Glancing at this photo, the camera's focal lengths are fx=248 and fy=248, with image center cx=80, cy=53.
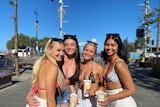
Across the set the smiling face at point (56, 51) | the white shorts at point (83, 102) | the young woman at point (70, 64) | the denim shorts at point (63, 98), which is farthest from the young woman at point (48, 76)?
the white shorts at point (83, 102)

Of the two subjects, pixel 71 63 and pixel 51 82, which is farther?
pixel 71 63

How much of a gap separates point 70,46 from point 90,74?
0.49 m

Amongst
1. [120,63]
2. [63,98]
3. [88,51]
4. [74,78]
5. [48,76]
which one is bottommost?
[63,98]

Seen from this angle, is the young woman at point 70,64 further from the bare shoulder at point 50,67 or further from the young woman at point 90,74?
the bare shoulder at point 50,67

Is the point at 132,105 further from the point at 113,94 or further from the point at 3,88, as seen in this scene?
the point at 3,88

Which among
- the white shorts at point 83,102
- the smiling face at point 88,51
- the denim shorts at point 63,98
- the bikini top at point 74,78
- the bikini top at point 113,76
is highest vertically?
the smiling face at point 88,51

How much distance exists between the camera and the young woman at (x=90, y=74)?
3.43m

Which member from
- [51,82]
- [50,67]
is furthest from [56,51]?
[51,82]

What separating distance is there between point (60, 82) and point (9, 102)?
16.6ft

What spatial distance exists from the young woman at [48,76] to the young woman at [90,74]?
658mm

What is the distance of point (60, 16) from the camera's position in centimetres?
3128

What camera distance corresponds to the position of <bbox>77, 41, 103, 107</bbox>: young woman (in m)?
3.43

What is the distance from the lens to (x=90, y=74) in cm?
345

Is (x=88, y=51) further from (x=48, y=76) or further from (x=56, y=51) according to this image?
(x=48, y=76)
